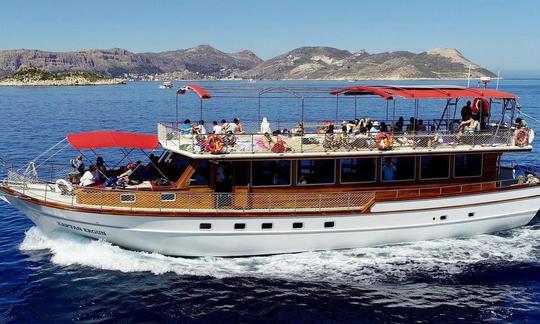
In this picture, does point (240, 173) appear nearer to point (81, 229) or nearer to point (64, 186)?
point (81, 229)

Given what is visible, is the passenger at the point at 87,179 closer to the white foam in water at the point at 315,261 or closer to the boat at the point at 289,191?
the boat at the point at 289,191

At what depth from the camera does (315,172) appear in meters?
18.3

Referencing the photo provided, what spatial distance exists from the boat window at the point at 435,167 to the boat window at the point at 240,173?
6.57 m

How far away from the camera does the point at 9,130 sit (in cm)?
5341

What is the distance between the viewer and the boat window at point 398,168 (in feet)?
61.4

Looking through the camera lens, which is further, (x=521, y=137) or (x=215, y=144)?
(x=521, y=137)

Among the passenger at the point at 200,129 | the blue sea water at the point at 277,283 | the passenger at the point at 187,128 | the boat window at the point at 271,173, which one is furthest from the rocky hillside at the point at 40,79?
the boat window at the point at 271,173

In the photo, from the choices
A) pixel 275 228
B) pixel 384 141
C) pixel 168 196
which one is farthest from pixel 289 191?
pixel 168 196

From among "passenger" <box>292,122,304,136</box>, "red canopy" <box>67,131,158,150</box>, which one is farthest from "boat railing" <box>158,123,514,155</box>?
"red canopy" <box>67,131,158,150</box>

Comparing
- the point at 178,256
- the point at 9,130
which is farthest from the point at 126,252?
the point at 9,130

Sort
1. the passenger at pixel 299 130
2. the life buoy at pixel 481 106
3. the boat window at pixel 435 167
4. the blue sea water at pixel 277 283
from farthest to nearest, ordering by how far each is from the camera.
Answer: the life buoy at pixel 481 106 < the boat window at pixel 435 167 < the passenger at pixel 299 130 < the blue sea water at pixel 277 283

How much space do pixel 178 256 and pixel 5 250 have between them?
22.7ft

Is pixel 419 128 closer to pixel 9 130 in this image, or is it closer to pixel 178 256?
pixel 178 256

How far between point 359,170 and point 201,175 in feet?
18.5
